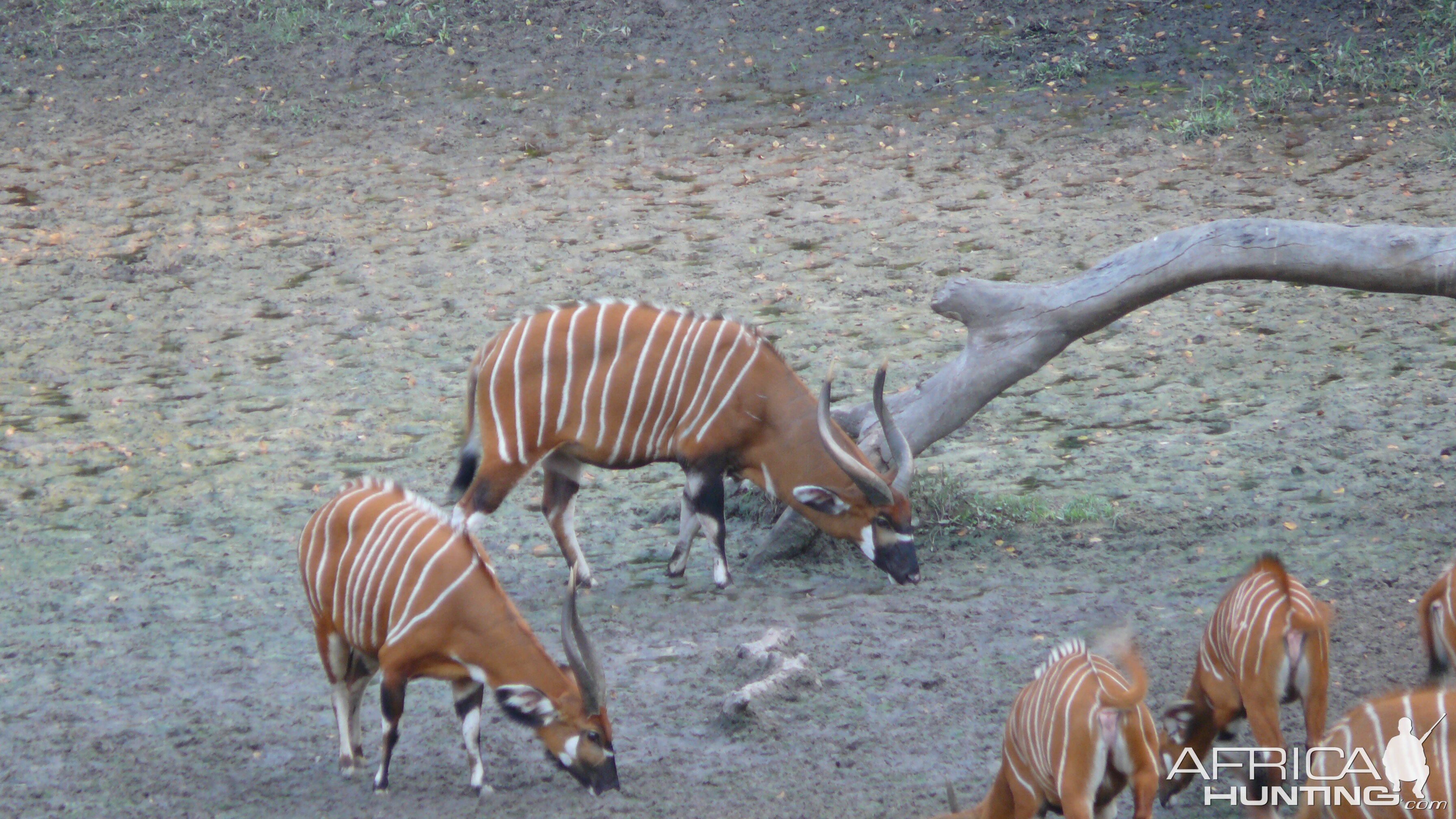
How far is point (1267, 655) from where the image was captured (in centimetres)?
365

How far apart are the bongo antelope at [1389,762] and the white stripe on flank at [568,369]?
10.8 feet

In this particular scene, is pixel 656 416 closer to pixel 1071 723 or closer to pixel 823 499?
pixel 823 499

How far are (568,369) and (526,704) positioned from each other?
197 cm

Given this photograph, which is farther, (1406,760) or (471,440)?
(471,440)

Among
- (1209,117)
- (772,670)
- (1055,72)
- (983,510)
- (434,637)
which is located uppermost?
(1055,72)

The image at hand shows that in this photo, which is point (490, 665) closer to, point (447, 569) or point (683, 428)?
point (447, 569)

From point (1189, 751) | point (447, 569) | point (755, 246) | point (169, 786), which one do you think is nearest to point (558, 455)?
point (447, 569)

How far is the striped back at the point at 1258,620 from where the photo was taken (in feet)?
11.9

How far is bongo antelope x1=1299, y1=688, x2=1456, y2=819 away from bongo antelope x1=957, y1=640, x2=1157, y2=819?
1.24 feet

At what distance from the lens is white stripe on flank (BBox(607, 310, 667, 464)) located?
18.9 feet

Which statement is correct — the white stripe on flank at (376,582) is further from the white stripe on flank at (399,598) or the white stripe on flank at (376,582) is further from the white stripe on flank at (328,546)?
the white stripe on flank at (328,546)

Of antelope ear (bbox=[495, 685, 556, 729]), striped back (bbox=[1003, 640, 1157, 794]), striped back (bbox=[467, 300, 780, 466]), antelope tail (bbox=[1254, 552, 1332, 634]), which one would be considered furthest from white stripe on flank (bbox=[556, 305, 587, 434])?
antelope tail (bbox=[1254, 552, 1332, 634])

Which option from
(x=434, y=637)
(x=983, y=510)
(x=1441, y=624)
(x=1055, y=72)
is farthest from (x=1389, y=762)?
(x=1055, y=72)

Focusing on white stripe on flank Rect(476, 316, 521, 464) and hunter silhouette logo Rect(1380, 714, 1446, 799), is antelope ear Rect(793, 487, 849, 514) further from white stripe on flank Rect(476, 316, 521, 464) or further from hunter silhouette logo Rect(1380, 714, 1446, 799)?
hunter silhouette logo Rect(1380, 714, 1446, 799)
